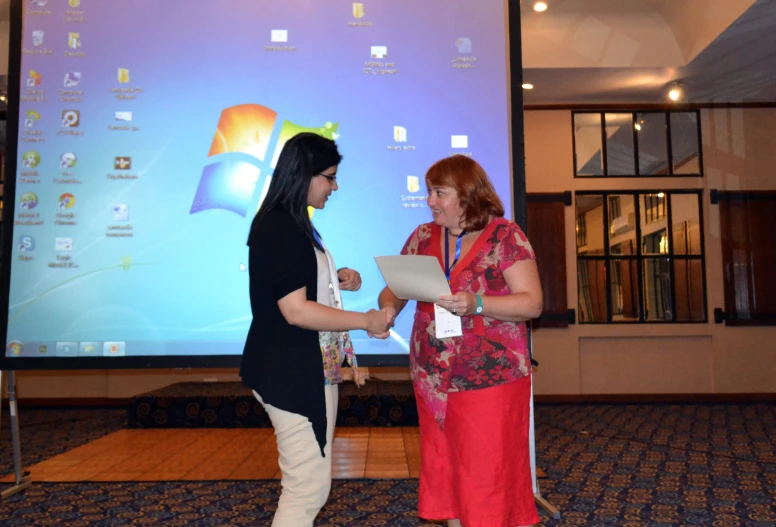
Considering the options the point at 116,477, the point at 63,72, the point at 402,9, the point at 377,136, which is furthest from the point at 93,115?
the point at 116,477

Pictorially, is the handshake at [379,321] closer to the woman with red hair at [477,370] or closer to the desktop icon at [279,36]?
the woman with red hair at [477,370]

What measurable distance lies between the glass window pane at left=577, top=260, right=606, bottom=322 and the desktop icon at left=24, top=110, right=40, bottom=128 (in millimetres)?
5483

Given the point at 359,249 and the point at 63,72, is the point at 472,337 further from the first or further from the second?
the point at 63,72

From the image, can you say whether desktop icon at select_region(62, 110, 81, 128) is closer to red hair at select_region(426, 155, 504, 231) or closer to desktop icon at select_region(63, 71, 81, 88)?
desktop icon at select_region(63, 71, 81, 88)

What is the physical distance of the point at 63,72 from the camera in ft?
10.5

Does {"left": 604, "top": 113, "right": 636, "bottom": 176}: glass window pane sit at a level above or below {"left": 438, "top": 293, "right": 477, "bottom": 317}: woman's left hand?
above

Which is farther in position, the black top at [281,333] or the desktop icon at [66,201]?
the desktop icon at [66,201]

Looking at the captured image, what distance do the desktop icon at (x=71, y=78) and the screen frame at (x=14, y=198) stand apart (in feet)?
0.79

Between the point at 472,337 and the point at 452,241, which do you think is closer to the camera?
the point at 472,337

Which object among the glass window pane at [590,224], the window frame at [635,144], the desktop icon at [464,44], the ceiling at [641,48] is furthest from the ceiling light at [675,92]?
the desktop icon at [464,44]

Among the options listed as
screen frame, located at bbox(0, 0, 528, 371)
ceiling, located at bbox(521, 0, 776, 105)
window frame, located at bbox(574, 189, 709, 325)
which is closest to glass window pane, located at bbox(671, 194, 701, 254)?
window frame, located at bbox(574, 189, 709, 325)

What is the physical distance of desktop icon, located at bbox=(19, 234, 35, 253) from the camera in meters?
3.18

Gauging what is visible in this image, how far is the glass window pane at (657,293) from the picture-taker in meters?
7.10

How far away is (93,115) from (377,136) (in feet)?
4.51
